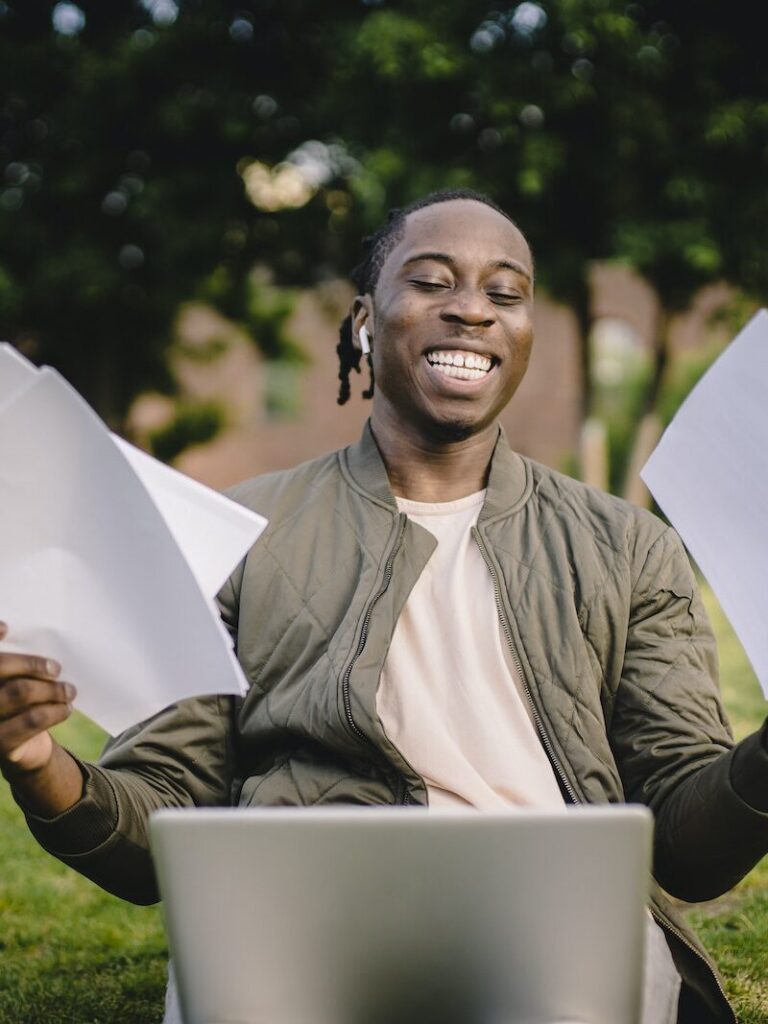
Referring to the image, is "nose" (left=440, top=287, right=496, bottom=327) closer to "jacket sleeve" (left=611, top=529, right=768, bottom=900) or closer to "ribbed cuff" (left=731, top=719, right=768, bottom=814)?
"jacket sleeve" (left=611, top=529, right=768, bottom=900)

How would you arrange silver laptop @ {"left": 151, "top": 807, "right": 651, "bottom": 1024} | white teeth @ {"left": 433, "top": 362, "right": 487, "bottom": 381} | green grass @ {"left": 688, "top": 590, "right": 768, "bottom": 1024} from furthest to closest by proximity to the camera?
green grass @ {"left": 688, "top": 590, "right": 768, "bottom": 1024} < white teeth @ {"left": 433, "top": 362, "right": 487, "bottom": 381} < silver laptop @ {"left": 151, "top": 807, "right": 651, "bottom": 1024}

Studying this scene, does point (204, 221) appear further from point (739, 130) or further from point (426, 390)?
point (426, 390)

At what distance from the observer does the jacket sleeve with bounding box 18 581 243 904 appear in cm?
189

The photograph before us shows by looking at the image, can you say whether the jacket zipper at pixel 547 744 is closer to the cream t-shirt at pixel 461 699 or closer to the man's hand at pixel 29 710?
the cream t-shirt at pixel 461 699

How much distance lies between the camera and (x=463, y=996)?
54.0 inches

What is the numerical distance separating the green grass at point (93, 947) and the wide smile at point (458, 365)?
1569mm

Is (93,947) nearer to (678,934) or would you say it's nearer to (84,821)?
(84,821)

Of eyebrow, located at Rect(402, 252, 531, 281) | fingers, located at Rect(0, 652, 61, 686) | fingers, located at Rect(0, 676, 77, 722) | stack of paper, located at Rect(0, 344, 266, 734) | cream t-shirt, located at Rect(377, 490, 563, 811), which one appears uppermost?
eyebrow, located at Rect(402, 252, 531, 281)

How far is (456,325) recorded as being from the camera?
2.24 m

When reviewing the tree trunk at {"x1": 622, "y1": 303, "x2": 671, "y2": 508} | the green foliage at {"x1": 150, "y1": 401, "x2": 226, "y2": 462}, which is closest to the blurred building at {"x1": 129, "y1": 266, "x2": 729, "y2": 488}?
the green foliage at {"x1": 150, "y1": 401, "x2": 226, "y2": 462}

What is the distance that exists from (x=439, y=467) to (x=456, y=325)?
0.27m

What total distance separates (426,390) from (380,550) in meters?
0.31

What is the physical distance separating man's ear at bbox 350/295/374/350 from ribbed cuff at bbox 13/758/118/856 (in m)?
1.05

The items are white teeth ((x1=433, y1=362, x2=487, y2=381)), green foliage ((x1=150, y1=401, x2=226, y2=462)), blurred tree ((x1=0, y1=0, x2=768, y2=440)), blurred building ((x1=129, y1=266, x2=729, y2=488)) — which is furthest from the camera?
blurred building ((x1=129, y1=266, x2=729, y2=488))
